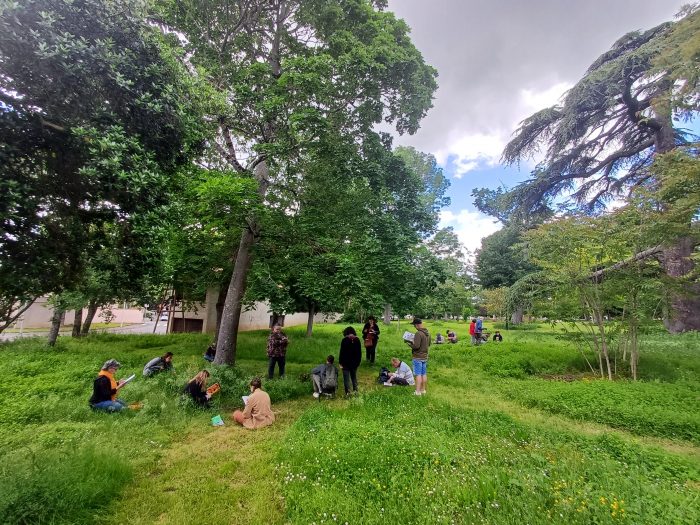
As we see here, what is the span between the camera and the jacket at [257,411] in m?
5.79

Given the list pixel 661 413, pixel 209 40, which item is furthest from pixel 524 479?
pixel 209 40

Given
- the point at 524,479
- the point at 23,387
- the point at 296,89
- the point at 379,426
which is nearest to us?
the point at 524,479

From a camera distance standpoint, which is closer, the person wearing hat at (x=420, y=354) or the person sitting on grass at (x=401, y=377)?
the person wearing hat at (x=420, y=354)

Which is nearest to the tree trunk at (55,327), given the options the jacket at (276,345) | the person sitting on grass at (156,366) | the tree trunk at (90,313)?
the tree trunk at (90,313)

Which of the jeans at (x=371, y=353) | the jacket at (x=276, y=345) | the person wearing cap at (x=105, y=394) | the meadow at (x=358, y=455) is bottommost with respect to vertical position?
the meadow at (x=358, y=455)

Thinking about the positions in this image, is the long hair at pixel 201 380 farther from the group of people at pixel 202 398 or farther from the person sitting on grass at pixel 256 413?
the person sitting on grass at pixel 256 413

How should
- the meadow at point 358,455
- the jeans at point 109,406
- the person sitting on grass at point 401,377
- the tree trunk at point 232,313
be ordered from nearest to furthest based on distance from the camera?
the meadow at point 358,455
the jeans at point 109,406
the person sitting on grass at point 401,377
the tree trunk at point 232,313

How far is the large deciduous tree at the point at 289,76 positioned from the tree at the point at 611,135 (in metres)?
10.1

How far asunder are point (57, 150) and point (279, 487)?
169 inches

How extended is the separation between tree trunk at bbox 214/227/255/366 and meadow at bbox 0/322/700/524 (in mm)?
1156

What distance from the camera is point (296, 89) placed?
8.17 m

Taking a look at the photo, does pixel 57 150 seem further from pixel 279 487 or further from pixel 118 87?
pixel 279 487

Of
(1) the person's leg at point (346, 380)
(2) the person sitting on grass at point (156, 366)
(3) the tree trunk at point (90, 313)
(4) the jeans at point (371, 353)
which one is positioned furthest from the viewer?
(3) the tree trunk at point (90, 313)

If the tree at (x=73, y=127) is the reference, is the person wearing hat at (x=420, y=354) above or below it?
below
